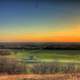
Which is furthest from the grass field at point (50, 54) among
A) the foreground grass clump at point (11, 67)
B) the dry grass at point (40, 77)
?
the dry grass at point (40, 77)

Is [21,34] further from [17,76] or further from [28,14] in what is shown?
[17,76]

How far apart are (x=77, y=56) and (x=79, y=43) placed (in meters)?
0.13

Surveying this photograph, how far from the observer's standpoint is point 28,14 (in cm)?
232

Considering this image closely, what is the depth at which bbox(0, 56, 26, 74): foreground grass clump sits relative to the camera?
7.28 feet

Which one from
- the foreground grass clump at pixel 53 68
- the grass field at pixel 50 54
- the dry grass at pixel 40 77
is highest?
the grass field at pixel 50 54

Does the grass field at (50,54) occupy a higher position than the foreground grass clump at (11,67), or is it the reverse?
the grass field at (50,54)

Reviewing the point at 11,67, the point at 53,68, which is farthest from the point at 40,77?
the point at 11,67

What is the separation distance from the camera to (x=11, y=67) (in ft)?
7.31

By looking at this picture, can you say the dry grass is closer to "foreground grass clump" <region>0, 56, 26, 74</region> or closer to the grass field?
"foreground grass clump" <region>0, 56, 26, 74</region>

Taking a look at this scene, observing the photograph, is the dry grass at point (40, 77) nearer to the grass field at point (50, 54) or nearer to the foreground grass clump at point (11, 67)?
the foreground grass clump at point (11, 67)

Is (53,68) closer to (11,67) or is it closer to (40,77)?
(40,77)

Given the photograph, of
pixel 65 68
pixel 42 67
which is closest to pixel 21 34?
pixel 42 67

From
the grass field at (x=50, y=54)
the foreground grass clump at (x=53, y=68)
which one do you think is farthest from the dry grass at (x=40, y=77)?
the grass field at (x=50, y=54)

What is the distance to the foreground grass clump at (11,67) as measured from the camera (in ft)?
7.28
